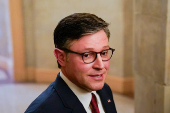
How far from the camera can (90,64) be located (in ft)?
5.68

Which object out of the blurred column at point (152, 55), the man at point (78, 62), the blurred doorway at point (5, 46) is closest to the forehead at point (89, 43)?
the man at point (78, 62)

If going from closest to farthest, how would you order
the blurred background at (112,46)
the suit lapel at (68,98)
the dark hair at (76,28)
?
the dark hair at (76,28)
the suit lapel at (68,98)
the blurred background at (112,46)

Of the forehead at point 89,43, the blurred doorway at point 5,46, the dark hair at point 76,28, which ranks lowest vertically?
the blurred doorway at point 5,46

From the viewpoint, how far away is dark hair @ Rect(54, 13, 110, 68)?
1.72m

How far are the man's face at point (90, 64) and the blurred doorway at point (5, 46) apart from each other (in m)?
5.47

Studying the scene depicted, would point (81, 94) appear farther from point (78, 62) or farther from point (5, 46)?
point (5, 46)

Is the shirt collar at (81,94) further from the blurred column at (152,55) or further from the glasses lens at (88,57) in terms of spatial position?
the blurred column at (152,55)

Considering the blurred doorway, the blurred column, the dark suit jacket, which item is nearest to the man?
the dark suit jacket

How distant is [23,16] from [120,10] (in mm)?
2196

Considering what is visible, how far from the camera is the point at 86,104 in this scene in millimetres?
1898

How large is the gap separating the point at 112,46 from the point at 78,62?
14.4 feet

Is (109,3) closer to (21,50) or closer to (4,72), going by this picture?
(21,50)

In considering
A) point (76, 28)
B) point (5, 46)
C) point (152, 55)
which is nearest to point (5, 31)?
point (5, 46)

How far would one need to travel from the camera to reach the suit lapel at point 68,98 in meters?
1.84
